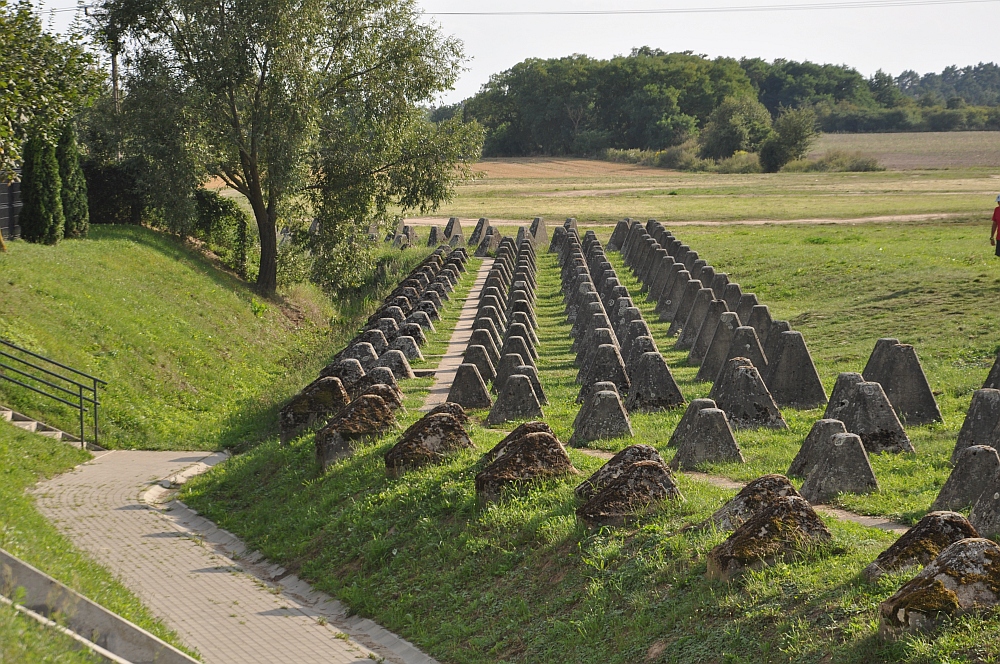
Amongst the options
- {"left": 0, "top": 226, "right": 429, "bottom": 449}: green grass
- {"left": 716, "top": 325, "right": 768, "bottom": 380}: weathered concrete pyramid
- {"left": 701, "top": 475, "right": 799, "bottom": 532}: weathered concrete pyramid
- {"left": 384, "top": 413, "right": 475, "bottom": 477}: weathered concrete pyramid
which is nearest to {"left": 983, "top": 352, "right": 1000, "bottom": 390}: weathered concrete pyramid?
{"left": 716, "top": 325, "right": 768, "bottom": 380}: weathered concrete pyramid

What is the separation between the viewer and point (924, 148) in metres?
108

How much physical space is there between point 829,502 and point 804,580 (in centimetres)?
250

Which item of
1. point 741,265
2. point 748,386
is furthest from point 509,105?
point 748,386

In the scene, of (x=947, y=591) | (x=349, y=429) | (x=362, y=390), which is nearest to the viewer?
(x=947, y=591)

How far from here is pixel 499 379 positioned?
18.3 m

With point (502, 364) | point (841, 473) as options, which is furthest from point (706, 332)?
point (841, 473)

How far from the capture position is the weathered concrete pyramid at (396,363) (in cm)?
2011

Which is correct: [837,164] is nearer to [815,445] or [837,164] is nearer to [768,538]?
[815,445]

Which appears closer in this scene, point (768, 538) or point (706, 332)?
point (768, 538)

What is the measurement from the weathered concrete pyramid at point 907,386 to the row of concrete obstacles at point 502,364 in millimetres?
4556

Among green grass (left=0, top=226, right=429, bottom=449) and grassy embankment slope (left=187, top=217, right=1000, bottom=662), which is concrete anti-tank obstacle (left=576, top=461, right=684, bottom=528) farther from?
green grass (left=0, top=226, right=429, bottom=449)

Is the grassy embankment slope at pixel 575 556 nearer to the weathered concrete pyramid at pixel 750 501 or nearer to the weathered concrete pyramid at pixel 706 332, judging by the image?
the weathered concrete pyramid at pixel 750 501

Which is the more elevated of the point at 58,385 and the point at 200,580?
the point at 58,385

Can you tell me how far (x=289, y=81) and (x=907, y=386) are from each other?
21.2 metres
